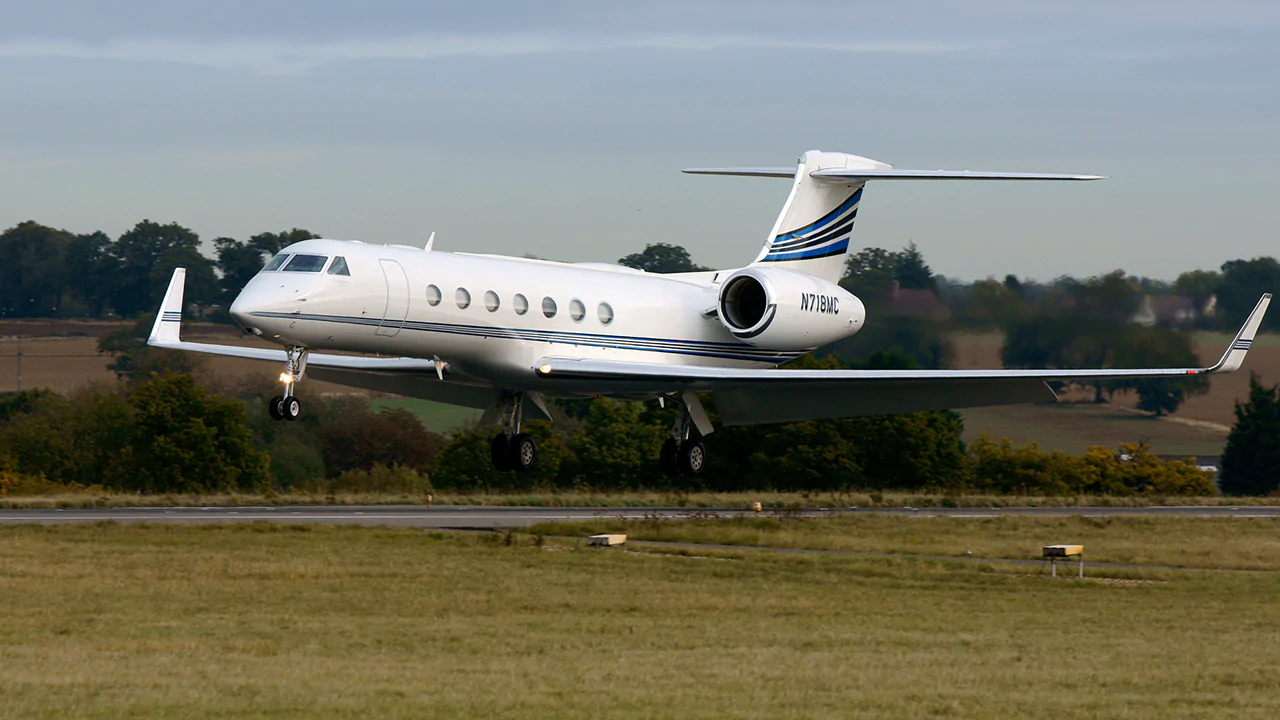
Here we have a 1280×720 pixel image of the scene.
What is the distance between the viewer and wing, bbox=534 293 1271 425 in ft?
76.9

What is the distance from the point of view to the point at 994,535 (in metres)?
40.9

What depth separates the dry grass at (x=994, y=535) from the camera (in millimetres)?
36406

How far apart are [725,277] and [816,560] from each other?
8.23 m

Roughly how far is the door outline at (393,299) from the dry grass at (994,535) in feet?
56.4

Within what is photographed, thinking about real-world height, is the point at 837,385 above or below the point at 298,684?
above

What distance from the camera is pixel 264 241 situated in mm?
82750

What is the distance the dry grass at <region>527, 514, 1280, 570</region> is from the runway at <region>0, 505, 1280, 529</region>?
6.50 feet

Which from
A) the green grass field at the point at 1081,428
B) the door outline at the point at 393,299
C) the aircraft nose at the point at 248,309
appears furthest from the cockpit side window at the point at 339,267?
the green grass field at the point at 1081,428

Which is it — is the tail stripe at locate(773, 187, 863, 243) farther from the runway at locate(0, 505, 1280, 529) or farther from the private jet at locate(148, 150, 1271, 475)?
Answer: the runway at locate(0, 505, 1280, 529)

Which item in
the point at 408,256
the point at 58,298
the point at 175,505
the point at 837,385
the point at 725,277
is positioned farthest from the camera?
the point at 58,298

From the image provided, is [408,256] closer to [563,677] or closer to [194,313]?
[563,677]

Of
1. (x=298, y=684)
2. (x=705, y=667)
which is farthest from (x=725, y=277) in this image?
(x=298, y=684)

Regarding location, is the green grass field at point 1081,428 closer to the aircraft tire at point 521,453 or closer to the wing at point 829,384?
the wing at point 829,384

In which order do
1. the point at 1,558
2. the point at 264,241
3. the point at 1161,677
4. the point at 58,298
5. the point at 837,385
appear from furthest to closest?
the point at 58,298, the point at 264,241, the point at 1,558, the point at 837,385, the point at 1161,677
